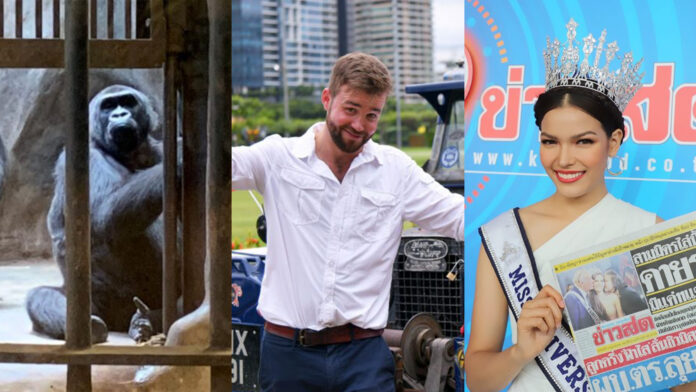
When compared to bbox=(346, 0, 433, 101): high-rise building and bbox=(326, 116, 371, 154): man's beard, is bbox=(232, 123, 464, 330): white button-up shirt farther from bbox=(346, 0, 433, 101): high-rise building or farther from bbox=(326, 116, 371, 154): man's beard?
bbox=(346, 0, 433, 101): high-rise building

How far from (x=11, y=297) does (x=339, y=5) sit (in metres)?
3.12

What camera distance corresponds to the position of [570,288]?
2.32 meters

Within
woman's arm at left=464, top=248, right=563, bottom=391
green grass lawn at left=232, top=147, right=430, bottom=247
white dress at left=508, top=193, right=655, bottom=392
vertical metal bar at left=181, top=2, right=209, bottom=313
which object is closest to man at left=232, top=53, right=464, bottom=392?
vertical metal bar at left=181, top=2, right=209, bottom=313

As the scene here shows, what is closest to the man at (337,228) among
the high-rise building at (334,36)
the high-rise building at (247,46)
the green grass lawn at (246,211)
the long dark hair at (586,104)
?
the long dark hair at (586,104)

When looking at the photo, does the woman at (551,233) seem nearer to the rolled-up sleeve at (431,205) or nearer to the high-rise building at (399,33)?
the rolled-up sleeve at (431,205)

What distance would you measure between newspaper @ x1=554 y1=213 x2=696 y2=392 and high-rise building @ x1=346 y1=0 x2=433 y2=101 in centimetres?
335

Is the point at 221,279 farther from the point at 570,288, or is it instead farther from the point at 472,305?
the point at 570,288

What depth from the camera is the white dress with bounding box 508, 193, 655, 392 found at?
89.7 inches

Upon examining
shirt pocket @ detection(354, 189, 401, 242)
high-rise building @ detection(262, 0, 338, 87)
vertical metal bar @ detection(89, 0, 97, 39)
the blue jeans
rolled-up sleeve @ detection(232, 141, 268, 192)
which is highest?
high-rise building @ detection(262, 0, 338, 87)

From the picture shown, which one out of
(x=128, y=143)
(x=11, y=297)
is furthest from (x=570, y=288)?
(x=11, y=297)

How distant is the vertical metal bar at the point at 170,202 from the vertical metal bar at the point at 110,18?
0.19m

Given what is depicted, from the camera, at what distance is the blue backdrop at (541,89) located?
2223mm

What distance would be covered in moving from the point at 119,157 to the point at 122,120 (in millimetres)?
117

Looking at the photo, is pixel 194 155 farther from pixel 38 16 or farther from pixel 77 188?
pixel 38 16
